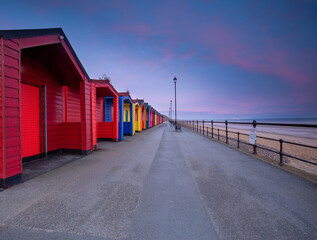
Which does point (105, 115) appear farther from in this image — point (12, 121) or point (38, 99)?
point (12, 121)

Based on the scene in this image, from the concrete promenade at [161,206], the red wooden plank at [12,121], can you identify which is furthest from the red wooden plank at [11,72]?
the concrete promenade at [161,206]

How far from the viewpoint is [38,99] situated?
5223mm

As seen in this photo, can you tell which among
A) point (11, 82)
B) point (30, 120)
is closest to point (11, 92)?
point (11, 82)

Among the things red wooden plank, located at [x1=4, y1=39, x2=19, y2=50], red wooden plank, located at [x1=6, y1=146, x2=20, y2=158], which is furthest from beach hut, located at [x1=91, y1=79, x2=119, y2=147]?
red wooden plank, located at [x1=6, y1=146, x2=20, y2=158]

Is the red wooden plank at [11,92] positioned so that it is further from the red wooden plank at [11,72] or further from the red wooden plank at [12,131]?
the red wooden plank at [12,131]

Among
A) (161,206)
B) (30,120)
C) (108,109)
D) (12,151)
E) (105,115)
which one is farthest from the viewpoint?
(108,109)

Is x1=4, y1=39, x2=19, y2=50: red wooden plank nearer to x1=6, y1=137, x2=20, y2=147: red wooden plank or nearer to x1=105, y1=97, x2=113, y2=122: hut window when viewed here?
x1=6, y1=137, x2=20, y2=147: red wooden plank

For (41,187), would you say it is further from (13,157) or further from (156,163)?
(156,163)

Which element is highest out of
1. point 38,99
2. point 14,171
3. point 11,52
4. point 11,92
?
point 11,52

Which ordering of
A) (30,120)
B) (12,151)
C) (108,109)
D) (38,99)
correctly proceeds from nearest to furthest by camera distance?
1. (12,151)
2. (30,120)
3. (38,99)
4. (108,109)

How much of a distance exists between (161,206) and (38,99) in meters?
5.99

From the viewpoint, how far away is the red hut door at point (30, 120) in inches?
186

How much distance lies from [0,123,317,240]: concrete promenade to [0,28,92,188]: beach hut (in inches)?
49.0

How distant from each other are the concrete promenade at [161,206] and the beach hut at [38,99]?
49.0 inches
